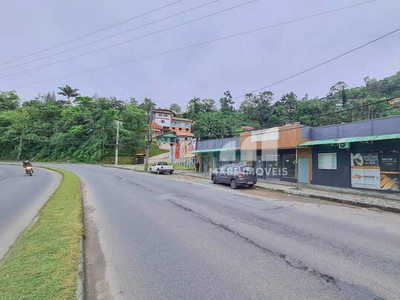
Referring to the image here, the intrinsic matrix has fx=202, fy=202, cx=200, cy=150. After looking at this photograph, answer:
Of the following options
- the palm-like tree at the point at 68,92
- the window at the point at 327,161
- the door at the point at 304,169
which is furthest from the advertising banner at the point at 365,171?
the palm-like tree at the point at 68,92

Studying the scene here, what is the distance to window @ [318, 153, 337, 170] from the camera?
13.8 meters

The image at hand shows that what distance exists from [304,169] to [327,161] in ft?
6.01

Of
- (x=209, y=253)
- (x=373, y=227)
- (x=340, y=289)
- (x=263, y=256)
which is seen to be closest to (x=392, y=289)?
(x=340, y=289)

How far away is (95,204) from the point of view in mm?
8320

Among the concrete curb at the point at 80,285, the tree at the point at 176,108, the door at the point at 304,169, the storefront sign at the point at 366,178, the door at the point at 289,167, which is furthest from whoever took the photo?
the tree at the point at 176,108

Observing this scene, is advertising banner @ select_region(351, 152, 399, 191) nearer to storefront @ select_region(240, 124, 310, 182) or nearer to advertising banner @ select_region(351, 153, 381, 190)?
advertising banner @ select_region(351, 153, 381, 190)

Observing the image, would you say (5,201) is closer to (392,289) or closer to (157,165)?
(392,289)

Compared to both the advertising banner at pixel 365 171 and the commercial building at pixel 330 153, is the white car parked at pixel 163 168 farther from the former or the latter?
the advertising banner at pixel 365 171

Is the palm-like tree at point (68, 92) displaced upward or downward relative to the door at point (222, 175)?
upward

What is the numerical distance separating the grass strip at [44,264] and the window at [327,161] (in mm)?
15016

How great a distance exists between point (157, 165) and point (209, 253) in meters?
21.2

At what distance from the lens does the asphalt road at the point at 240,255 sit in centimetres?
285

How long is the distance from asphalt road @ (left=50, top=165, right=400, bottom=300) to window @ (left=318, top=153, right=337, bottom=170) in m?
7.27

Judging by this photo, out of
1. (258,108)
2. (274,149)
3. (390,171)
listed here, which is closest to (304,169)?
(274,149)
